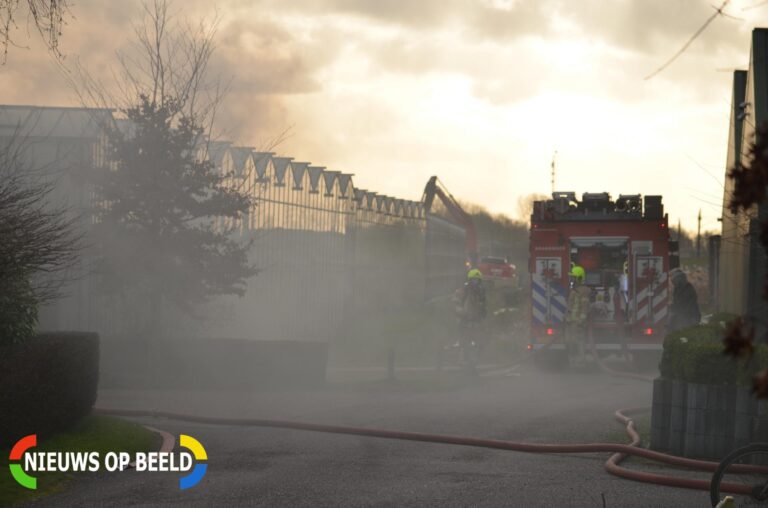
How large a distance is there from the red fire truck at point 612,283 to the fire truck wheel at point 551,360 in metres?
0.02

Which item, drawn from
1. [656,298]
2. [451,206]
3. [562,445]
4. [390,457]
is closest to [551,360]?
[656,298]

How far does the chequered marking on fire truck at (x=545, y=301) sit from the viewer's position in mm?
23797

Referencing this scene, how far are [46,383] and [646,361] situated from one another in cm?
1524

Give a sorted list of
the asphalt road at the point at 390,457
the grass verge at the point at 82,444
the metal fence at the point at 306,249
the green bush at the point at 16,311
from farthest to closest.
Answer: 1. the metal fence at the point at 306,249
2. the green bush at the point at 16,311
3. the grass verge at the point at 82,444
4. the asphalt road at the point at 390,457

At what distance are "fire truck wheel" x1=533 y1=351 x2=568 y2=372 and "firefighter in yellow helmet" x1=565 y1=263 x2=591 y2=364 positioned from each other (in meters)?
0.30

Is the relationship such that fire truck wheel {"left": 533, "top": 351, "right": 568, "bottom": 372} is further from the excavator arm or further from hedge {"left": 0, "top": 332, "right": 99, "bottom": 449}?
the excavator arm

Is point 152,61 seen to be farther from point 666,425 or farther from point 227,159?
point 666,425

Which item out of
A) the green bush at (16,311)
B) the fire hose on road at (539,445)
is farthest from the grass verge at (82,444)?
the fire hose on road at (539,445)

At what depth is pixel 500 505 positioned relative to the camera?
930 centimetres

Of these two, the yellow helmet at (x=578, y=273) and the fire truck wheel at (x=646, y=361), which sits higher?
the yellow helmet at (x=578, y=273)

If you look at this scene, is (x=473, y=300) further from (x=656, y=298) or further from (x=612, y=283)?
(x=656, y=298)

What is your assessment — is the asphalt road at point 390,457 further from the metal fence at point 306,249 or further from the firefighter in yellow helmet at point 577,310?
the metal fence at point 306,249

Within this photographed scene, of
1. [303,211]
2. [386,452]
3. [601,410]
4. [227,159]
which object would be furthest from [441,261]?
[386,452]

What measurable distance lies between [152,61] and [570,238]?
9.38 m
